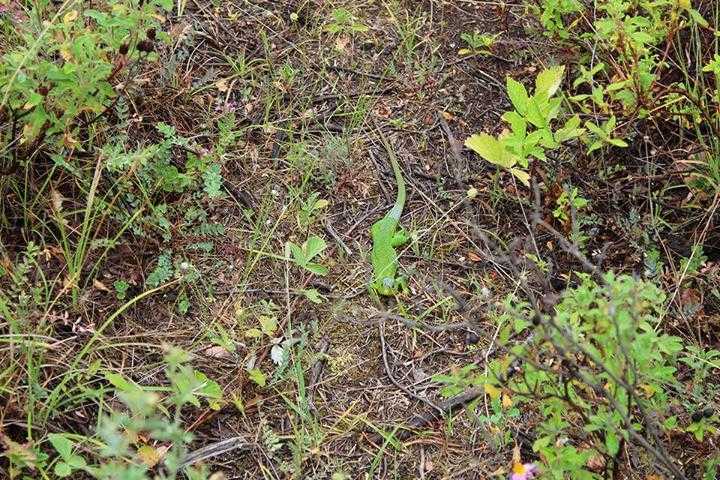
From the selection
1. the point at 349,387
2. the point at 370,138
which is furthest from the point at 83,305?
the point at 370,138

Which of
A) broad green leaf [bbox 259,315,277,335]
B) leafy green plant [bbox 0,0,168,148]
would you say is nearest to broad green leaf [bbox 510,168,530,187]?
broad green leaf [bbox 259,315,277,335]

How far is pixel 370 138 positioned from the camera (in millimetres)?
2635

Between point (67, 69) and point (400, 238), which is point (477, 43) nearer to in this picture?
point (400, 238)

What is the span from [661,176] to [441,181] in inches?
26.6

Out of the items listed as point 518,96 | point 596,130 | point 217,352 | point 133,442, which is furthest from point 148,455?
point 596,130

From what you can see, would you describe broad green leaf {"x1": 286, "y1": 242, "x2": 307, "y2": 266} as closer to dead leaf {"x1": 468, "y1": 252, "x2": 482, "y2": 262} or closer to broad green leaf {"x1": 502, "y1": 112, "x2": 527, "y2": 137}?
dead leaf {"x1": 468, "y1": 252, "x2": 482, "y2": 262}

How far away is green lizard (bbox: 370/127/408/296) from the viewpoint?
2289 millimetres

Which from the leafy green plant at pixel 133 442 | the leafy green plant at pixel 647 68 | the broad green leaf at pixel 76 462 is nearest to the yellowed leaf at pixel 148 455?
the leafy green plant at pixel 133 442

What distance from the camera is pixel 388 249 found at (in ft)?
7.66

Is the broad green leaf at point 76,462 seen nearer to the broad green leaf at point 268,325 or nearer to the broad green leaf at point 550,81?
the broad green leaf at point 268,325

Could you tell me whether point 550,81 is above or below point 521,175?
above

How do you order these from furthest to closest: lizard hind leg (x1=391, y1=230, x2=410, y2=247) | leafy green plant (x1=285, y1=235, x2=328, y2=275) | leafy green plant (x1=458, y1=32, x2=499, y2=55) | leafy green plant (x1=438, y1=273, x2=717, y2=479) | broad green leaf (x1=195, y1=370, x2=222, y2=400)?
leafy green plant (x1=458, y1=32, x2=499, y2=55) → lizard hind leg (x1=391, y1=230, x2=410, y2=247) → leafy green plant (x1=285, y1=235, x2=328, y2=275) → broad green leaf (x1=195, y1=370, x2=222, y2=400) → leafy green plant (x1=438, y1=273, x2=717, y2=479)

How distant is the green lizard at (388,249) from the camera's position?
7.51ft

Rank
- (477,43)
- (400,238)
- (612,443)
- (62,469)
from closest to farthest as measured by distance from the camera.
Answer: (612,443) < (62,469) < (400,238) < (477,43)
